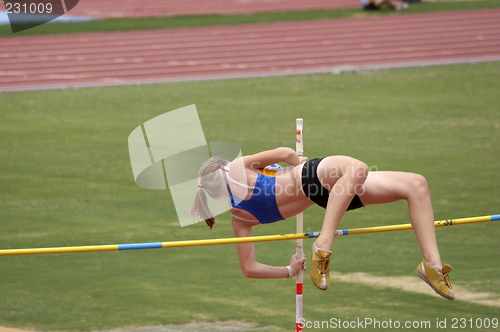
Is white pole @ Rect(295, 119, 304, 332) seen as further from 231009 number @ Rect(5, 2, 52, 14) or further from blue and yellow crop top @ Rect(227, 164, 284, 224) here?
231009 number @ Rect(5, 2, 52, 14)

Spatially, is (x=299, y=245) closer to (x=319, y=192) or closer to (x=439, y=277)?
(x=319, y=192)

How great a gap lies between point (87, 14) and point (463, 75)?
41.3 feet

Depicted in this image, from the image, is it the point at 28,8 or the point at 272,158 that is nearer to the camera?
the point at 272,158

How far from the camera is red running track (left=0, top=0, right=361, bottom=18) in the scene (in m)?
20.8

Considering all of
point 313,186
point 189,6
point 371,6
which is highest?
point 313,186

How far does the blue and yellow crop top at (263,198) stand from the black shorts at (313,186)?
0.65ft

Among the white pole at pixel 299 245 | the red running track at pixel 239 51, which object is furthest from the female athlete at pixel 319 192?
the red running track at pixel 239 51

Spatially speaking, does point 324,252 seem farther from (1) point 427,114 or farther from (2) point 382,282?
(1) point 427,114

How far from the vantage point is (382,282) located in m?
5.58

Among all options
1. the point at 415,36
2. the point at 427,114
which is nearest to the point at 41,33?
the point at 415,36

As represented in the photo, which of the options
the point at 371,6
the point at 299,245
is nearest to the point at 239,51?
the point at 371,6

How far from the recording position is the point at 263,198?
12.3 ft

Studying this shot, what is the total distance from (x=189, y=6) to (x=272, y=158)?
19.2 metres

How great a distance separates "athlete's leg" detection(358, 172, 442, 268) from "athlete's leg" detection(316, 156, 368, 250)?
0.13m
